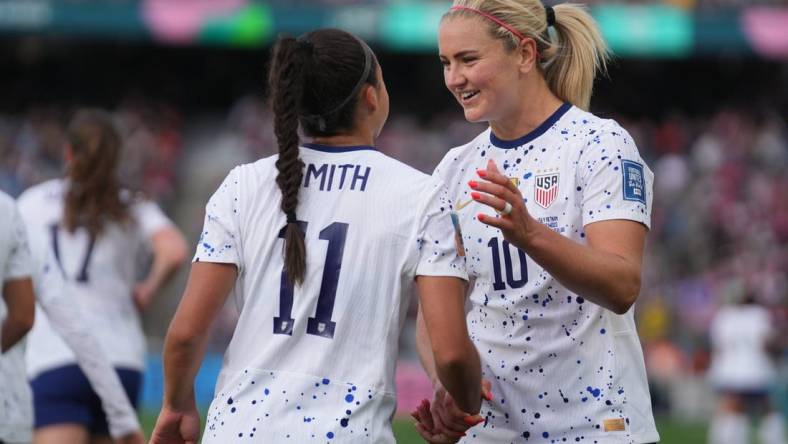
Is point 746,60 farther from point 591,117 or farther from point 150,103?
point 591,117

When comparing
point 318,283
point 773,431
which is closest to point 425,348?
point 318,283

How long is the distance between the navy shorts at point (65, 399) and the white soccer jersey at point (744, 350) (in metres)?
9.13

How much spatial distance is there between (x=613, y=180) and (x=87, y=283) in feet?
10.6

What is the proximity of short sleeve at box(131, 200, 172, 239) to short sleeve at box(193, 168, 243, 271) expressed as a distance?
9.67 ft

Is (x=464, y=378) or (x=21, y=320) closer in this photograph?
(x=464, y=378)

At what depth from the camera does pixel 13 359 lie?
4.55 m

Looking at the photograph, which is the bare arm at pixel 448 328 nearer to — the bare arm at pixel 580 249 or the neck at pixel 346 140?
the bare arm at pixel 580 249

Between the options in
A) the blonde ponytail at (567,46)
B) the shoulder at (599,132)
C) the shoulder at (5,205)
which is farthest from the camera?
the shoulder at (5,205)

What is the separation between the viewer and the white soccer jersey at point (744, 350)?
44.9 ft

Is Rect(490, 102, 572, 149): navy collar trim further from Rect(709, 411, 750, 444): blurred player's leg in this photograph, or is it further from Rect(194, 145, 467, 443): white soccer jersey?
Rect(709, 411, 750, 444): blurred player's leg

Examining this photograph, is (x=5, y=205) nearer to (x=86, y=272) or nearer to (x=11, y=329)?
(x=11, y=329)

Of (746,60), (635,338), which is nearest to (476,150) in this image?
(635,338)

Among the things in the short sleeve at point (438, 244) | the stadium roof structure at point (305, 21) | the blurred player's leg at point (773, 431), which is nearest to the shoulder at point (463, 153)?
the short sleeve at point (438, 244)

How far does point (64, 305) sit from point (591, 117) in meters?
2.17
